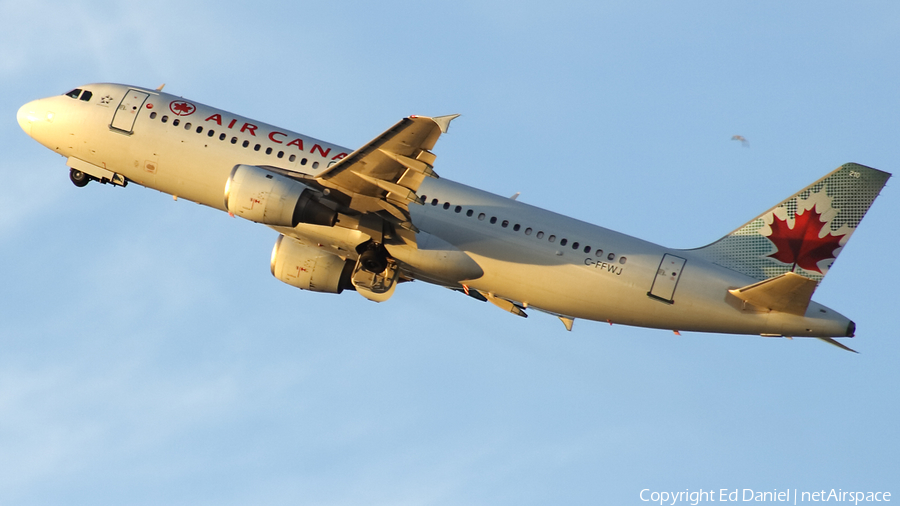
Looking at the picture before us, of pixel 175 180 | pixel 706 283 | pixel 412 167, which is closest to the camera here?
pixel 412 167

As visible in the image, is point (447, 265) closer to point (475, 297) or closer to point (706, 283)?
point (475, 297)

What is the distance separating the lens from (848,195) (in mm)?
31375

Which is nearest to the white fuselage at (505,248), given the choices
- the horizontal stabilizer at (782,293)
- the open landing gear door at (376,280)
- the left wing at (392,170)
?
the horizontal stabilizer at (782,293)

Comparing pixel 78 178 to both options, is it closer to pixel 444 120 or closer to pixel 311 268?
pixel 311 268

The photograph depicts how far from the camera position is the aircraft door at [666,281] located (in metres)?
30.9

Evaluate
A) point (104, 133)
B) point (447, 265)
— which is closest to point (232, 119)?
point (104, 133)

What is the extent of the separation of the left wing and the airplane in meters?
0.05

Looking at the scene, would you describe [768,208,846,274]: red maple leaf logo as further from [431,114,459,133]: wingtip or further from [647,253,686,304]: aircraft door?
[431,114,459,133]: wingtip

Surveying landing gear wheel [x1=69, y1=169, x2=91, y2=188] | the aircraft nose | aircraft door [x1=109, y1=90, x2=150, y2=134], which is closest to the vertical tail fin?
aircraft door [x1=109, y1=90, x2=150, y2=134]

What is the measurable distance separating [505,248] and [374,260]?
423 cm

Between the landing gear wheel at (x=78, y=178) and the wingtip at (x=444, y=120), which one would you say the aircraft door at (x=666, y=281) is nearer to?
the wingtip at (x=444, y=120)

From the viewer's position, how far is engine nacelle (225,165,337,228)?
29.4m

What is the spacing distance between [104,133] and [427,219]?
12.3m

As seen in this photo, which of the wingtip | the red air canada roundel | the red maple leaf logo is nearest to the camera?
the wingtip
